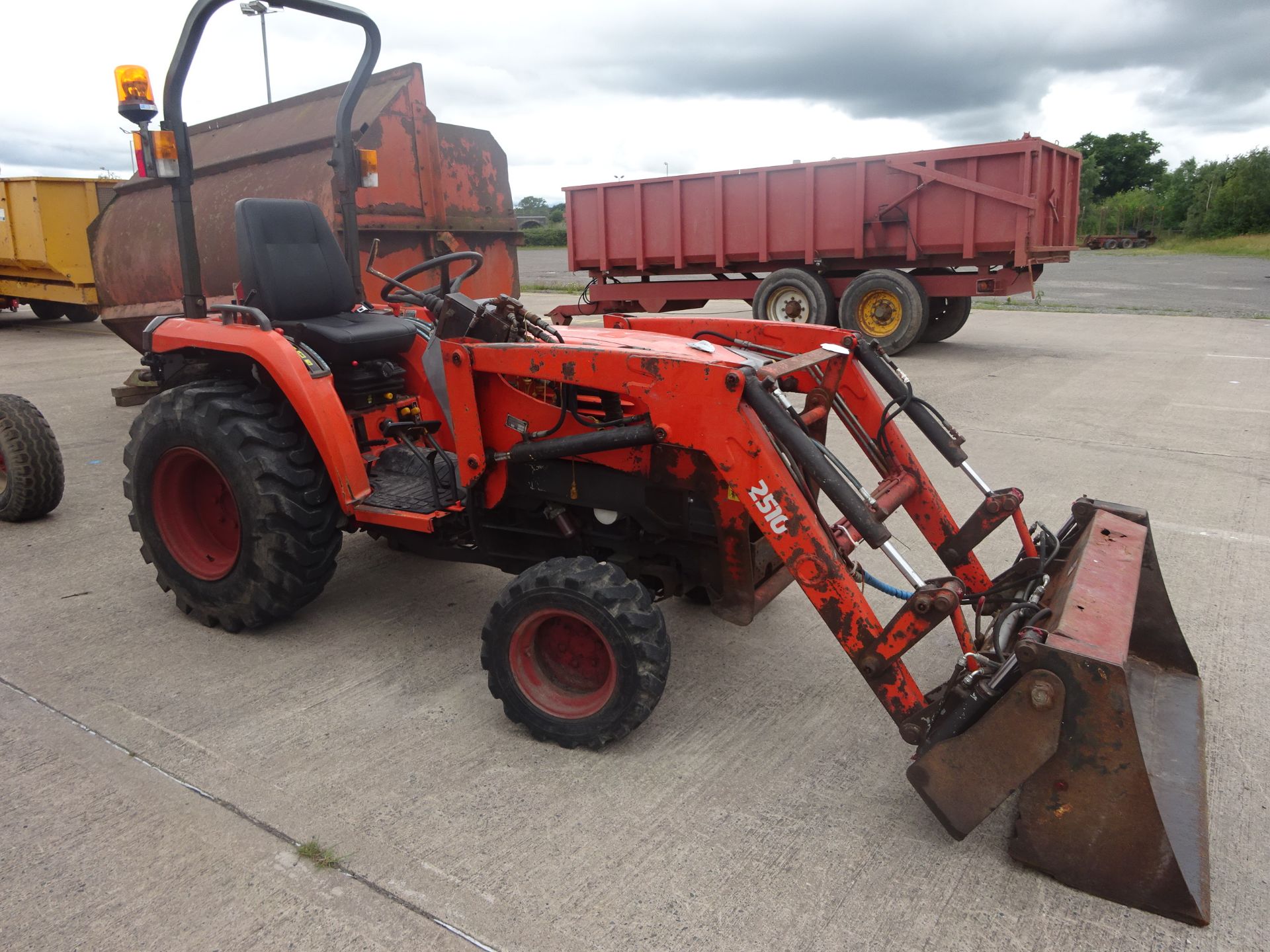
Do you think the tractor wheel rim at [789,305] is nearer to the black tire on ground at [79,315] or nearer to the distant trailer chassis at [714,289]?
the distant trailer chassis at [714,289]

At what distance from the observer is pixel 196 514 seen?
12.9 ft

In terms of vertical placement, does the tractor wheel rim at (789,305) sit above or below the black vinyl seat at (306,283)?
below

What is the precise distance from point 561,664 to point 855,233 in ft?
28.8

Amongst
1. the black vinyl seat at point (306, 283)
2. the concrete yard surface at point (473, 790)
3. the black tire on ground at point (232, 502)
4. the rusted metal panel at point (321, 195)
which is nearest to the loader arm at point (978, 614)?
the concrete yard surface at point (473, 790)

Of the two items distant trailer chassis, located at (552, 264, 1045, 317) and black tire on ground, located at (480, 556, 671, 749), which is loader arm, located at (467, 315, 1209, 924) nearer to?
black tire on ground, located at (480, 556, 671, 749)

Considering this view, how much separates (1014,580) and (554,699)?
5.20ft

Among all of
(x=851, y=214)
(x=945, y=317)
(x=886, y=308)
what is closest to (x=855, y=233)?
(x=851, y=214)

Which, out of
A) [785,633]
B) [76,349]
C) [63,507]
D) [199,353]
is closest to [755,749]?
[785,633]

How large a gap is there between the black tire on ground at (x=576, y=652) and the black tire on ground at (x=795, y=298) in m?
8.53

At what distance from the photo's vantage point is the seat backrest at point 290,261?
379 centimetres

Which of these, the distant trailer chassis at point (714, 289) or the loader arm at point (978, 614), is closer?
the loader arm at point (978, 614)

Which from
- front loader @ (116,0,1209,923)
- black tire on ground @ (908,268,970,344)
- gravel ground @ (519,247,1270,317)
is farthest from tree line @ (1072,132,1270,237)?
front loader @ (116,0,1209,923)

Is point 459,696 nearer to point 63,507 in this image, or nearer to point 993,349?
point 63,507

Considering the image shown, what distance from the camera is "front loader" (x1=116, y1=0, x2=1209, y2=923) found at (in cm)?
222
